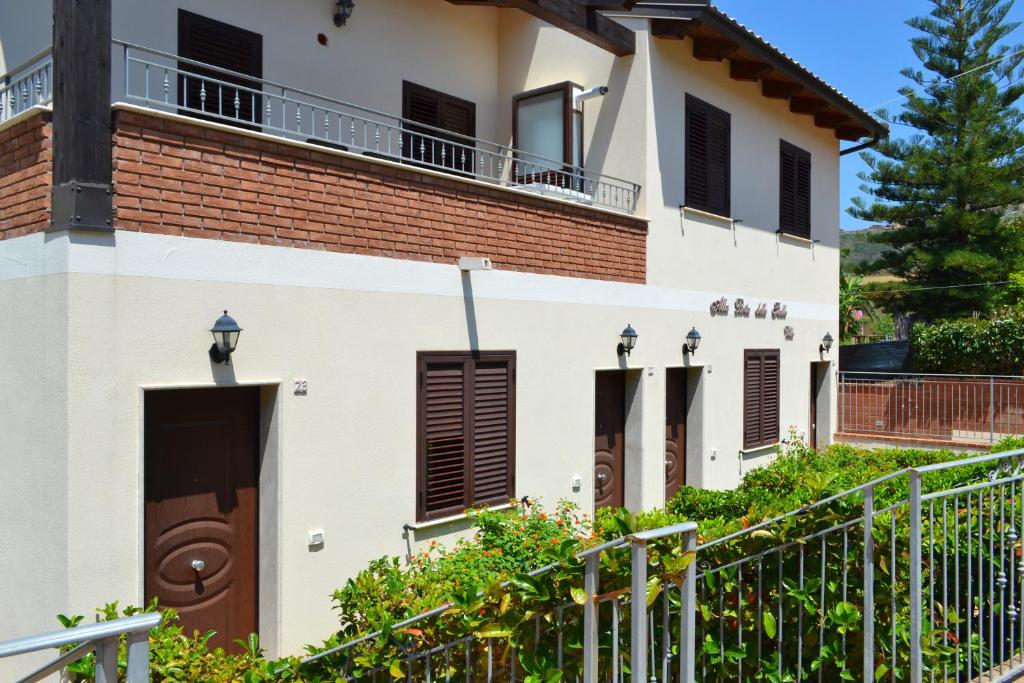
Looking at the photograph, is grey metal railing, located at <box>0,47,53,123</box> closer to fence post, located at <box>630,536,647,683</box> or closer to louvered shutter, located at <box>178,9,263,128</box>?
louvered shutter, located at <box>178,9,263,128</box>

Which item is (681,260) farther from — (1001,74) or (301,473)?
(1001,74)

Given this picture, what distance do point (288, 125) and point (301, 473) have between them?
14.7 feet

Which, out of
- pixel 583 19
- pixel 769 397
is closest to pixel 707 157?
pixel 583 19

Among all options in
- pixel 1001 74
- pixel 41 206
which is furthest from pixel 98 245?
pixel 1001 74

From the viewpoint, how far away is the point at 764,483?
473 inches

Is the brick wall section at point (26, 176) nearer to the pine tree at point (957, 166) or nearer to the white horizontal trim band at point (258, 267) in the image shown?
the white horizontal trim band at point (258, 267)

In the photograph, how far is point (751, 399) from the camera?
13.2 meters

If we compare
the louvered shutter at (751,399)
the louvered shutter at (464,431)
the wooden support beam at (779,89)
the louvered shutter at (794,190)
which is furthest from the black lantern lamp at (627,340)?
the wooden support beam at (779,89)

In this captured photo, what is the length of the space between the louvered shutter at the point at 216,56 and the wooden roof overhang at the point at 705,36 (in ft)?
9.56

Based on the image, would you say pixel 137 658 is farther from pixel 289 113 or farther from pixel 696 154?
pixel 696 154

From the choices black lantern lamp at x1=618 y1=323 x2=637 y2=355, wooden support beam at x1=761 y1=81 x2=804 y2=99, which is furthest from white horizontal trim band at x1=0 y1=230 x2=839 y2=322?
wooden support beam at x1=761 y1=81 x2=804 y2=99

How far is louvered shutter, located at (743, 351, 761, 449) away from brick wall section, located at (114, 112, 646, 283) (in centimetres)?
470

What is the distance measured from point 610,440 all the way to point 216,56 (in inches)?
263

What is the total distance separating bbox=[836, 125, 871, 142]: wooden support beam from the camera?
1560cm
